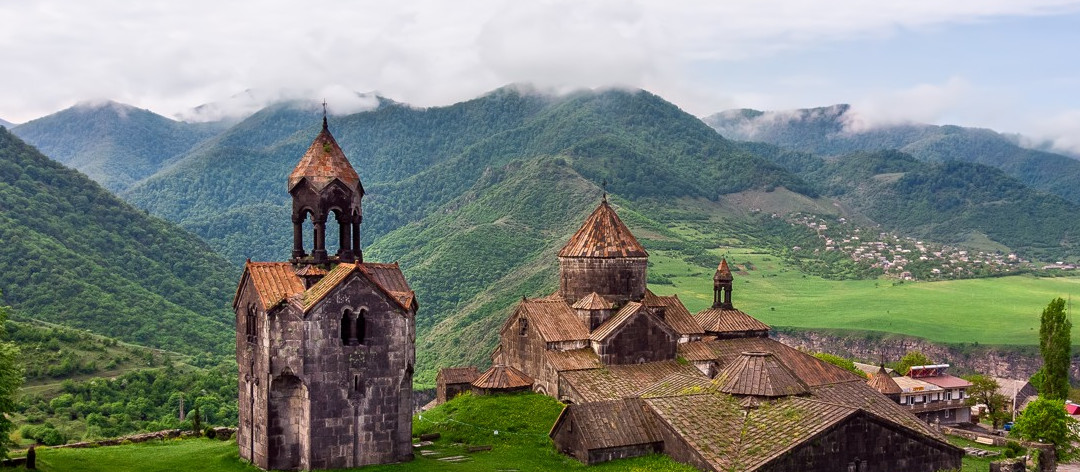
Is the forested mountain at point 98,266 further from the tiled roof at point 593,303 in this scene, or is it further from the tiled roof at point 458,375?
the tiled roof at point 593,303

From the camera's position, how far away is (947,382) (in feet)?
179

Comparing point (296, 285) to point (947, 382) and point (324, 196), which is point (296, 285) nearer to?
point (324, 196)

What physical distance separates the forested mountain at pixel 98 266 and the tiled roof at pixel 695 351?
162 ft

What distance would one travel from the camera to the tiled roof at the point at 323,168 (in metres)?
28.2

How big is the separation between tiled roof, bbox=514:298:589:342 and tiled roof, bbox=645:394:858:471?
26.2 ft

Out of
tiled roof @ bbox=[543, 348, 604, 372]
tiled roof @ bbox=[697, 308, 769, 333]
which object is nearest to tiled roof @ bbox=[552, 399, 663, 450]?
tiled roof @ bbox=[543, 348, 604, 372]

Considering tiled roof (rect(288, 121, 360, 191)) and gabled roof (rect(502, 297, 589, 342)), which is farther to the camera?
gabled roof (rect(502, 297, 589, 342))

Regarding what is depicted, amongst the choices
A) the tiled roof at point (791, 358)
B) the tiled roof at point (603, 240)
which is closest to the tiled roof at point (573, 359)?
the tiled roof at point (603, 240)

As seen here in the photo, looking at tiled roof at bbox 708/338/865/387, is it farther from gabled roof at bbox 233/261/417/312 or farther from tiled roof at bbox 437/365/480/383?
gabled roof at bbox 233/261/417/312

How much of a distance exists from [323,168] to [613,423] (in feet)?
41.6

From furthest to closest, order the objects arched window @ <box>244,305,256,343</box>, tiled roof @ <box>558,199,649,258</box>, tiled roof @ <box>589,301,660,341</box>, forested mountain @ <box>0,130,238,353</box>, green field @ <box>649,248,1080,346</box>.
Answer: green field @ <box>649,248,1080,346</box>
forested mountain @ <box>0,130,238,353</box>
tiled roof @ <box>558,199,649,258</box>
tiled roof @ <box>589,301,660,341</box>
arched window @ <box>244,305,256,343</box>

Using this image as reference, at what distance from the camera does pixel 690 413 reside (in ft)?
92.4

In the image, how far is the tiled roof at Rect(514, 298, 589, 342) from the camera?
119 ft

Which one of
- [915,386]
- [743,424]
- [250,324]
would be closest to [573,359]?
[743,424]
